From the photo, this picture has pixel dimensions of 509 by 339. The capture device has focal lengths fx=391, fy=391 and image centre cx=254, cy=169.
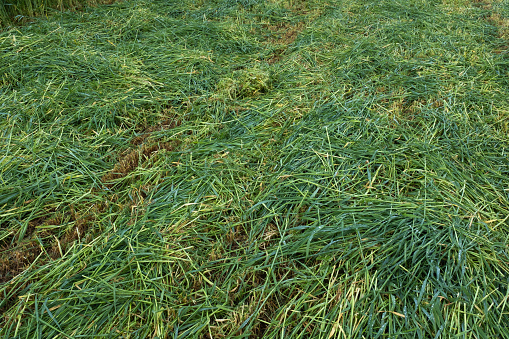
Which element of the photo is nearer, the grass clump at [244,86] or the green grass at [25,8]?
the grass clump at [244,86]

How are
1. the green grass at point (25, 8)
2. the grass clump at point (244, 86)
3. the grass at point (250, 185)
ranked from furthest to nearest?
the green grass at point (25, 8) → the grass clump at point (244, 86) → the grass at point (250, 185)

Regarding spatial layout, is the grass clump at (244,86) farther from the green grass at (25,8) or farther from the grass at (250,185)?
the green grass at (25,8)

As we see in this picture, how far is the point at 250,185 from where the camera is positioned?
247 centimetres

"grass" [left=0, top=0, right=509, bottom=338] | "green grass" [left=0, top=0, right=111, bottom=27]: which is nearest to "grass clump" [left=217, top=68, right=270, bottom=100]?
"grass" [left=0, top=0, right=509, bottom=338]

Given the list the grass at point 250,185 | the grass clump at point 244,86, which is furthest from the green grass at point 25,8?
the grass clump at point 244,86

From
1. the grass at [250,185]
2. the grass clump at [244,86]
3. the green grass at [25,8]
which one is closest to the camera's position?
the grass at [250,185]

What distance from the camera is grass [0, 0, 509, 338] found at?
5.78 feet

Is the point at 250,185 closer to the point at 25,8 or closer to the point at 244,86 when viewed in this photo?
the point at 244,86

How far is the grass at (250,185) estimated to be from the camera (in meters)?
1.76

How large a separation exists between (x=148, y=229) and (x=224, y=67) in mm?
2188

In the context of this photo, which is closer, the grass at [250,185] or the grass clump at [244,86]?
the grass at [250,185]

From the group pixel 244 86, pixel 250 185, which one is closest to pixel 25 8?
pixel 244 86

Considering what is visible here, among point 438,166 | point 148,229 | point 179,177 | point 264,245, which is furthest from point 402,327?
point 179,177

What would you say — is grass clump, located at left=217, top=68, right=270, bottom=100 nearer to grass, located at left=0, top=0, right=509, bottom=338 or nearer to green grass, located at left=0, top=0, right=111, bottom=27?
grass, located at left=0, top=0, right=509, bottom=338
